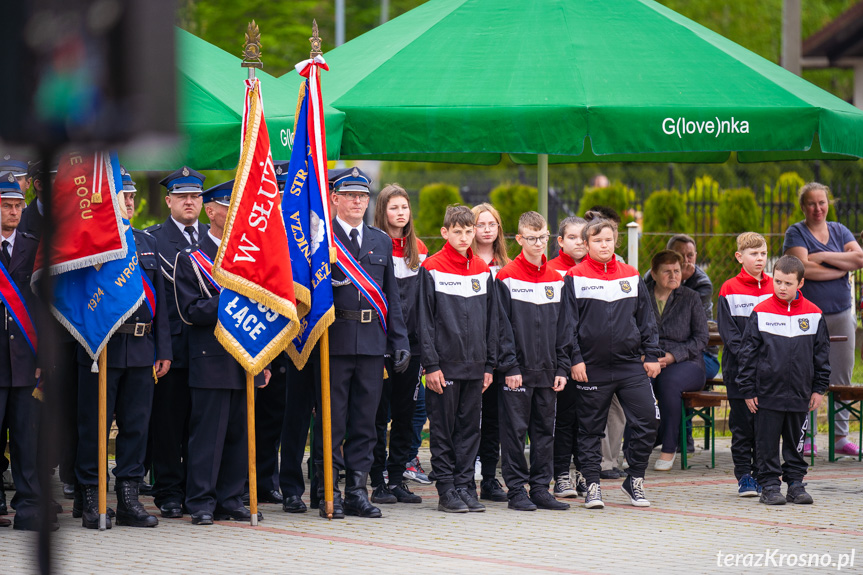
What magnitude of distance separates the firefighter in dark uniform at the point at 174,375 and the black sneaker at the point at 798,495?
13.3 ft

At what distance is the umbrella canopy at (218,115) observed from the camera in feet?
23.8

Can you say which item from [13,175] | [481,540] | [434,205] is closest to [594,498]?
[481,540]

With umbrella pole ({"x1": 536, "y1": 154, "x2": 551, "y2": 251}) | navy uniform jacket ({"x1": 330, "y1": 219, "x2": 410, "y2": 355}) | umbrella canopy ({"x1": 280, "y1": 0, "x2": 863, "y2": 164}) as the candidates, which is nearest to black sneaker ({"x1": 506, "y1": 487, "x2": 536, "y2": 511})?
navy uniform jacket ({"x1": 330, "y1": 219, "x2": 410, "y2": 355})

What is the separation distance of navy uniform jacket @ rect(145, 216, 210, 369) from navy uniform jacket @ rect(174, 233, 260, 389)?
0.76ft

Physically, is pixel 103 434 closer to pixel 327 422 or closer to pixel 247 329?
pixel 247 329

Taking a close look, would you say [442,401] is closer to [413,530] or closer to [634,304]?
[413,530]

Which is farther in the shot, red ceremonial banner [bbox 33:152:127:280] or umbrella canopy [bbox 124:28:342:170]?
umbrella canopy [bbox 124:28:342:170]

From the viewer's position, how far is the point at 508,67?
8156 mm

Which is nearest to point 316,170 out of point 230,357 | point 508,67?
point 230,357

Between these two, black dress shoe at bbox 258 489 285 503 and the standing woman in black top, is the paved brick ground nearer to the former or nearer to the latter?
black dress shoe at bbox 258 489 285 503

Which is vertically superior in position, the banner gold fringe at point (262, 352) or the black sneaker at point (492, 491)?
the banner gold fringe at point (262, 352)

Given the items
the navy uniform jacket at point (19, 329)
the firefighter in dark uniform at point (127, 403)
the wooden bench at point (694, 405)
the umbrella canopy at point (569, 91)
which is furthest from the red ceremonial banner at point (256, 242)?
the wooden bench at point (694, 405)

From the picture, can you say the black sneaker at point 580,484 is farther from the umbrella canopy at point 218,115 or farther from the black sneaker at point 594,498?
the umbrella canopy at point 218,115

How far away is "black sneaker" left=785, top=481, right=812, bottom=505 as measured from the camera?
307 inches
